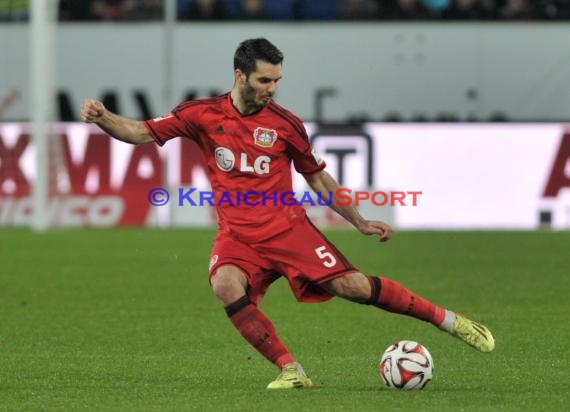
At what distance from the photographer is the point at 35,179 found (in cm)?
2302

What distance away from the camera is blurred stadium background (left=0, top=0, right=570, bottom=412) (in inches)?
443

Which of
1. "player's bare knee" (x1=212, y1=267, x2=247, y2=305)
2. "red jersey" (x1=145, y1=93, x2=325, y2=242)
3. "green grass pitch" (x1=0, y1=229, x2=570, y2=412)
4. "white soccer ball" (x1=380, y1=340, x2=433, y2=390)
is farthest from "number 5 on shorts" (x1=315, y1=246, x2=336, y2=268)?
"green grass pitch" (x1=0, y1=229, x2=570, y2=412)

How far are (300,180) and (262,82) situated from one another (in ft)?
50.1

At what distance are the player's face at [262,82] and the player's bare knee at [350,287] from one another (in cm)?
101

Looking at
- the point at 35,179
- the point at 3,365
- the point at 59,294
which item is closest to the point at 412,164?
the point at 35,179

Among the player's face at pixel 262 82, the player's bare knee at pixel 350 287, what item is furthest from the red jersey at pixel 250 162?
the player's bare knee at pixel 350 287

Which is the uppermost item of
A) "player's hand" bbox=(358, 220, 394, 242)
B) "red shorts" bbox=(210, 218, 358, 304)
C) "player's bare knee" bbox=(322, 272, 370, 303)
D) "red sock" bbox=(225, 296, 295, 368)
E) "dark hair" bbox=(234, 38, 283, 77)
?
"dark hair" bbox=(234, 38, 283, 77)

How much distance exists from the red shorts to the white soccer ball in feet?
1.68

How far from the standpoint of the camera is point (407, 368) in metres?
8.24

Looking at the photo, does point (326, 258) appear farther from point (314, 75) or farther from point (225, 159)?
point (314, 75)

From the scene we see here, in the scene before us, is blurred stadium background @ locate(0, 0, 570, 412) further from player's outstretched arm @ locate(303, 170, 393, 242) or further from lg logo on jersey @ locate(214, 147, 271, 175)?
lg logo on jersey @ locate(214, 147, 271, 175)

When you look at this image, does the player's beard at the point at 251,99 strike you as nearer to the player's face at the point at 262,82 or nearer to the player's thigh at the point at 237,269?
the player's face at the point at 262,82

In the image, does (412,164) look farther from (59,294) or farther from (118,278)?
(59,294)

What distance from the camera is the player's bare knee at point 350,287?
8.31m
